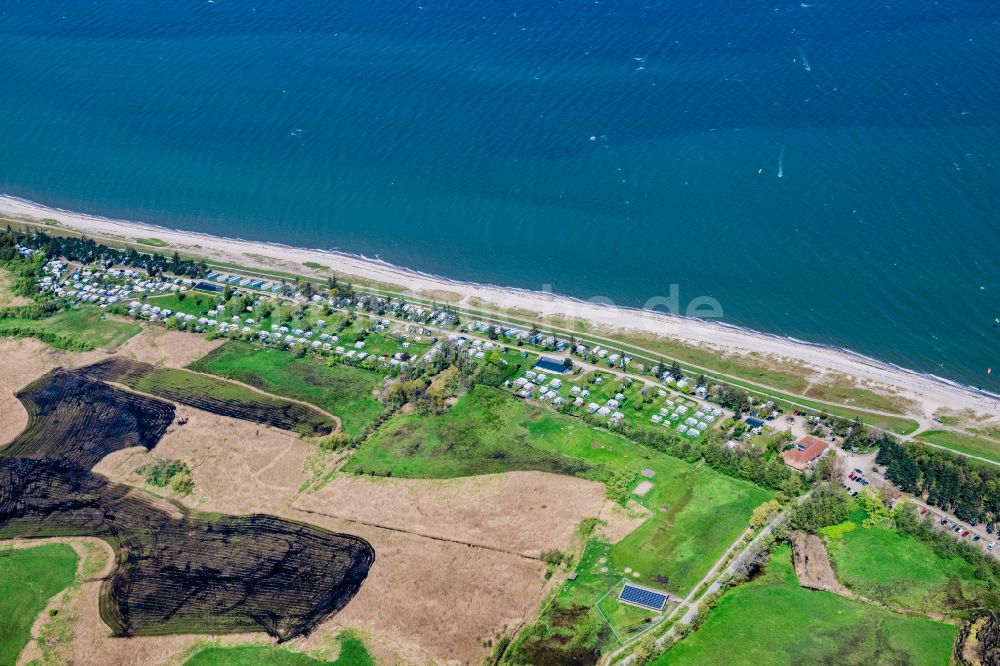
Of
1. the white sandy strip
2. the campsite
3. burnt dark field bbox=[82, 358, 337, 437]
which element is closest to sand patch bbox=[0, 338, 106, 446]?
the campsite

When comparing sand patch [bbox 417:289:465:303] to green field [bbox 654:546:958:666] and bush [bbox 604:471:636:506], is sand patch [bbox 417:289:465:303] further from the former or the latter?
green field [bbox 654:546:958:666]

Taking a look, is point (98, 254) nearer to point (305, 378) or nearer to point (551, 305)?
point (305, 378)

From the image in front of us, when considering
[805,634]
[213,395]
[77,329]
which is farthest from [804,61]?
[77,329]

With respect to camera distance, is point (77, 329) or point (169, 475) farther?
point (77, 329)

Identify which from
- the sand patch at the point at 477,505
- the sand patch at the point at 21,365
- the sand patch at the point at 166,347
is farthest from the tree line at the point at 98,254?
the sand patch at the point at 477,505

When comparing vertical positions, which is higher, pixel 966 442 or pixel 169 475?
pixel 966 442

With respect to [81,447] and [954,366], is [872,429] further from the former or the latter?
[81,447]

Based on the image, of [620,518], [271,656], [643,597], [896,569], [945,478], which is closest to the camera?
[271,656]
